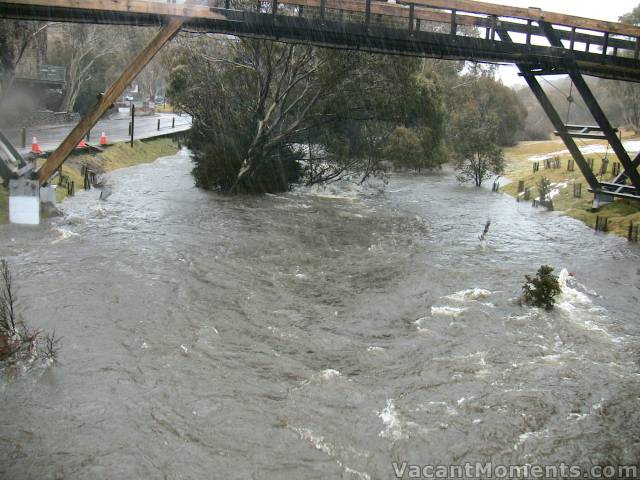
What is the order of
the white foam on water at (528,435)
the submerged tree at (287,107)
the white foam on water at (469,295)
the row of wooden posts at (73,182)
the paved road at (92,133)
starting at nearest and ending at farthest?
the white foam on water at (528,435)
the white foam on water at (469,295)
the row of wooden posts at (73,182)
the submerged tree at (287,107)
the paved road at (92,133)

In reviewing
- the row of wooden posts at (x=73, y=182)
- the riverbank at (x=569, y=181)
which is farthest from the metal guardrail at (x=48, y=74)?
the riverbank at (x=569, y=181)

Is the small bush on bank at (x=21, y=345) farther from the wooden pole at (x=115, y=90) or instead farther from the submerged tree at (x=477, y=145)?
the submerged tree at (x=477, y=145)

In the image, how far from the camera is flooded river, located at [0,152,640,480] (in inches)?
287

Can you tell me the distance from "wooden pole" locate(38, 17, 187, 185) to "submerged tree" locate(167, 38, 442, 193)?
21.5 feet

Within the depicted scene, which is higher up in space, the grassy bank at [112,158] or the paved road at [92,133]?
the paved road at [92,133]

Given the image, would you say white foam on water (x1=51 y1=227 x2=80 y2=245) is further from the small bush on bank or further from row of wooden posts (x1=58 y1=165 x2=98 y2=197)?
the small bush on bank

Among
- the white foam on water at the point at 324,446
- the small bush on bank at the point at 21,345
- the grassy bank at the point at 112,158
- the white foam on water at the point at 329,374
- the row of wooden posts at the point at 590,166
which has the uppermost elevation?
the row of wooden posts at the point at 590,166

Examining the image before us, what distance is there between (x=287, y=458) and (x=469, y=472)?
2.04 m

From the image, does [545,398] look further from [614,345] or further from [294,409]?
[294,409]

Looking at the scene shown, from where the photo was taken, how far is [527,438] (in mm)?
7676

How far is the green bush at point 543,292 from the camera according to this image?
12344 millimetres

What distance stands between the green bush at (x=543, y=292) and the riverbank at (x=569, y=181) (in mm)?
8865

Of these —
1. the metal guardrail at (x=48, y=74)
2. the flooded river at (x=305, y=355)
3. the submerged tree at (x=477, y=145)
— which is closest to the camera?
the flooded river at (x=305, y=355)

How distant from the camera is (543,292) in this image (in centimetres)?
1238
